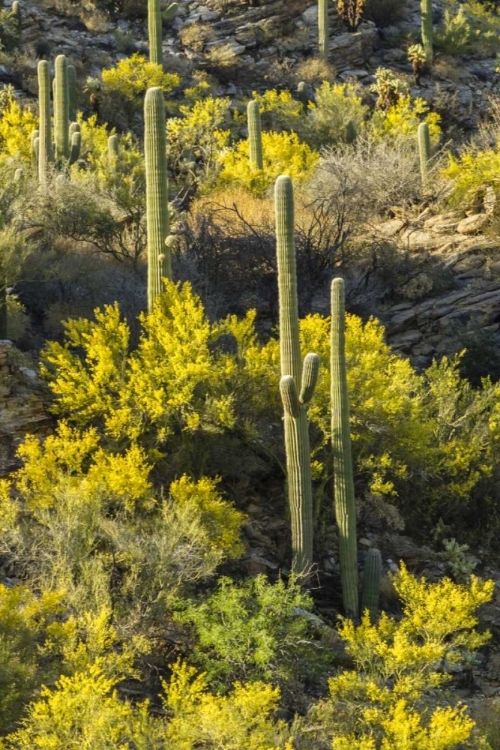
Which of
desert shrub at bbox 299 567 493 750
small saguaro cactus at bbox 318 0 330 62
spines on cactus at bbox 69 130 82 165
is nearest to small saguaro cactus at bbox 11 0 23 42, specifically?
small saguaro cactus at bbox 318 0 330 62

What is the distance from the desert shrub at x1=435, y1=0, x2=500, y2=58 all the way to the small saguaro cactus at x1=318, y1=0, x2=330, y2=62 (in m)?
3.29

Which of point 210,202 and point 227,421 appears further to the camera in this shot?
point 210,202

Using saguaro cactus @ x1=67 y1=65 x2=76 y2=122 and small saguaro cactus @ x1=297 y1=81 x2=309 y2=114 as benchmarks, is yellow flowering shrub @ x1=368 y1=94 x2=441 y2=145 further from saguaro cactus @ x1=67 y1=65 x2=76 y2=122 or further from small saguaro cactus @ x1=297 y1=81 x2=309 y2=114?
saguaro cactus @ x1=67 y1=65 x2=76 y2=122

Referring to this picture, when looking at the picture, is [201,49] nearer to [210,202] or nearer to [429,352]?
[210,202]

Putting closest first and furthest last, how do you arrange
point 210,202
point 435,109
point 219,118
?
point 210,202
point 219,118
point 435,109

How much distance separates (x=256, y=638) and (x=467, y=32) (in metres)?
26.3

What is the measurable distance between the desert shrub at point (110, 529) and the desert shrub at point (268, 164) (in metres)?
10.1

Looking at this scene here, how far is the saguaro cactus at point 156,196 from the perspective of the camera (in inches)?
546

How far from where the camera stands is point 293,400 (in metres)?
11.7

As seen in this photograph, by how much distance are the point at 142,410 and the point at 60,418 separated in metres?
1.06

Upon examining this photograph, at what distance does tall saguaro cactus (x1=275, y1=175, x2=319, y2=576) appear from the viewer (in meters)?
11.9

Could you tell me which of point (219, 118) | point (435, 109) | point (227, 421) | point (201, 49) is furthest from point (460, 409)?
point (201, 49)

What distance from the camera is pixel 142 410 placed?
497 inches

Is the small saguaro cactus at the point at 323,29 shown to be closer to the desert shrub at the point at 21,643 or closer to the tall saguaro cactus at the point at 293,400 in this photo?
the tall saguaro cactus at the point at 293,400
